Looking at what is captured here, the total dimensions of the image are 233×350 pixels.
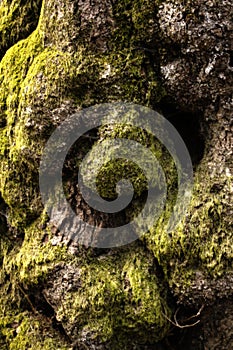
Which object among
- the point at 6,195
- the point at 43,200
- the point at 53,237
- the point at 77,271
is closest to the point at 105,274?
the point at 77,271

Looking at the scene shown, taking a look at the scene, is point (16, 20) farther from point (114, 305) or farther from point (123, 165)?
point (114, 305)

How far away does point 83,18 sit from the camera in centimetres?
255

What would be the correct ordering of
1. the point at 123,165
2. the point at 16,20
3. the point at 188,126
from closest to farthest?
the point at 123,165 → the point at 188,126 → the point at 16,20

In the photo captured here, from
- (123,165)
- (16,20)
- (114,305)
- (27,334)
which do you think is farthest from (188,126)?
(27,334)

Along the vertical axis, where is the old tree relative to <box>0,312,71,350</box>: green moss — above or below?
above

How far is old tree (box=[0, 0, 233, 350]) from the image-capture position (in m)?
2.46

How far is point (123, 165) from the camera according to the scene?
254cm

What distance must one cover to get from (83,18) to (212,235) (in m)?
1.33

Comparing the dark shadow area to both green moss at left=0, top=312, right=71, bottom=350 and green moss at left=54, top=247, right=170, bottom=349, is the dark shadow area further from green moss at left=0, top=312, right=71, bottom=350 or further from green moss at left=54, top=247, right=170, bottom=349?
green moss at left=0, top=312, right=71, bottom=350

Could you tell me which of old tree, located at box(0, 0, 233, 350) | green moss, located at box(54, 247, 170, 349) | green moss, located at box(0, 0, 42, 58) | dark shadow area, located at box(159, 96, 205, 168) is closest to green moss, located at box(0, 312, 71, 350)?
old tree, located at box(0, 0, 233, 350)

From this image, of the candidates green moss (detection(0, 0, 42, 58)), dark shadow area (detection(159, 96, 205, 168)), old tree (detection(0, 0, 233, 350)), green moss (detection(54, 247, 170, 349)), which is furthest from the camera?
green moss (detection(0, 0, 42, 58))

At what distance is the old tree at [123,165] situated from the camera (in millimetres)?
2463

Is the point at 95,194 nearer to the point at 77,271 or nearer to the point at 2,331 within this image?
the point at 77,271

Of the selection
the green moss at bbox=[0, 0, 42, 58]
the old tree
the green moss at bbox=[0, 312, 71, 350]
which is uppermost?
the green moss at bbox=[0, 0, 42, 58]
